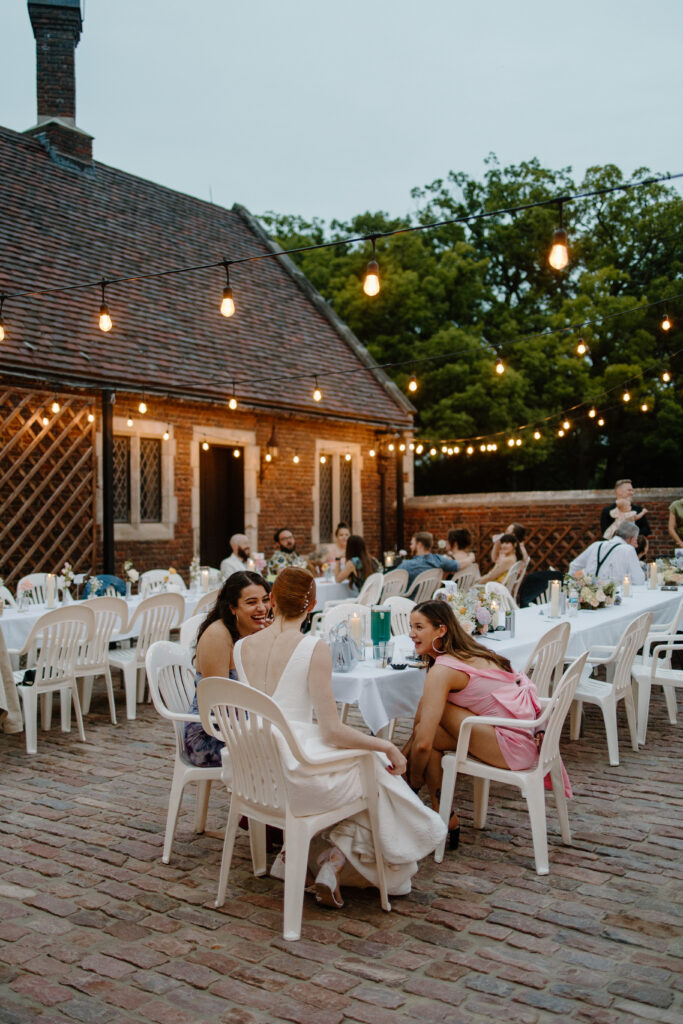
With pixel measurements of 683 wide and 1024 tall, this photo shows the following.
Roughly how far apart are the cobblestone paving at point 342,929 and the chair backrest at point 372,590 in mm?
4140

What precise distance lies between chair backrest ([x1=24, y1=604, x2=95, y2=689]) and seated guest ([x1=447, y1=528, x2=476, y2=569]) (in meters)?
3.86

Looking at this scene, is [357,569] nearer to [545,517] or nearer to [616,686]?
[616,686]

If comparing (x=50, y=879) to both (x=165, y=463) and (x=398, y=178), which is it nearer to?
(x=165, y=463)

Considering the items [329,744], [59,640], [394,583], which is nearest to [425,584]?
[394,583]

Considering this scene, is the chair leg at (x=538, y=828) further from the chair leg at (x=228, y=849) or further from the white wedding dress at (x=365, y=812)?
the chair leg at (x=228, y=849)

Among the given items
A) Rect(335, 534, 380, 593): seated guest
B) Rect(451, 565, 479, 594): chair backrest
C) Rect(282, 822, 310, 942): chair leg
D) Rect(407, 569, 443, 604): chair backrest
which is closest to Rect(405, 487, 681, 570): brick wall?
Rect(451, 565, 479, 594): chair backrest

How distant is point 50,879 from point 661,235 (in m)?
23.9

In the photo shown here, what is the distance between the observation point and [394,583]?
31.1 ft

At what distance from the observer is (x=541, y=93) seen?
1281 inches

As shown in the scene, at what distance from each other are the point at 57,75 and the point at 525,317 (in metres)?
13.6

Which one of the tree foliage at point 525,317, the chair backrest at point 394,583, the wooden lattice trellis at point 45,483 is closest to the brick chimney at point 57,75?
the wooden lattice trellis at point 45,483

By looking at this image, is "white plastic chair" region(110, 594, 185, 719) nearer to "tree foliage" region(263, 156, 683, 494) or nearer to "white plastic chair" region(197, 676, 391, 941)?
"white plastic chair" region(197, 676, 391, 941)

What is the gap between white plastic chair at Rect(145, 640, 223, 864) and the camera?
4.00 m

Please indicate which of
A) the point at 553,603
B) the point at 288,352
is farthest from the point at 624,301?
the point at 553,603
